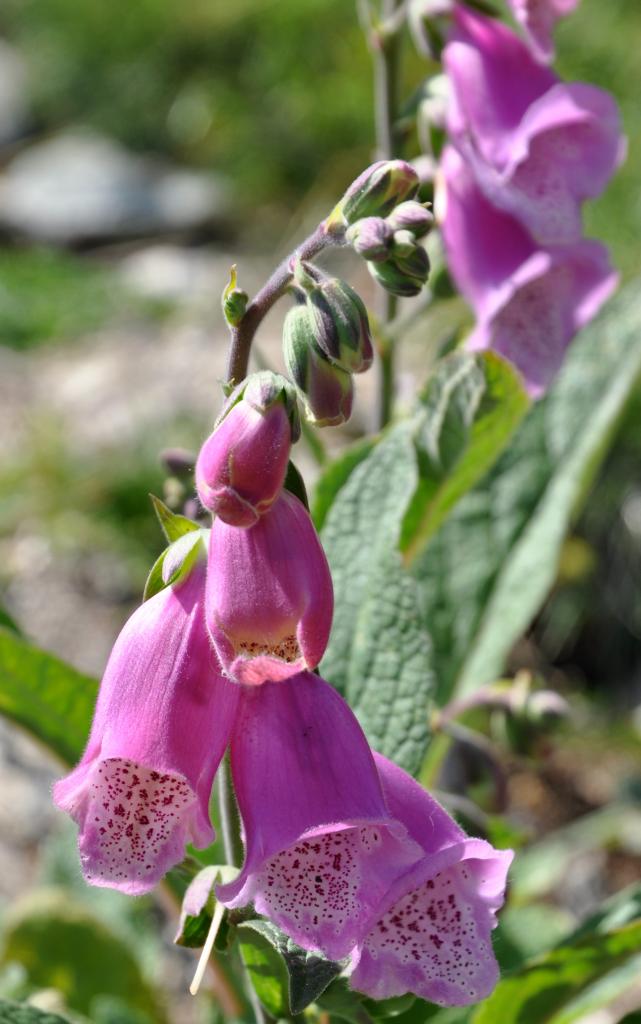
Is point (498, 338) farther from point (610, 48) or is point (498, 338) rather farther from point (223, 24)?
point (223, 24)

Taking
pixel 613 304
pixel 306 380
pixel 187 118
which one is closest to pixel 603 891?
pixel 613 304

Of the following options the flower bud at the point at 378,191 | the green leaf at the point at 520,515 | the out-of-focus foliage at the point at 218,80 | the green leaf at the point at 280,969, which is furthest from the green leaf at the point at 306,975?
the out-of-focus foliage at the point at 218,80

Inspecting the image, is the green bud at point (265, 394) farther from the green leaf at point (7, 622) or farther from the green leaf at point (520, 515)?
the green leaf at point (520, 515)

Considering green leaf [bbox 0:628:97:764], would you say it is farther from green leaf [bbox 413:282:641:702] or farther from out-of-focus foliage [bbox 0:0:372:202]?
out-of-focus foliage [bbox 0:0:372:202]

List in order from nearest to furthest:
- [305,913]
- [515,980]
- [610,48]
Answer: [305,913] < [515,980] < [610,48]

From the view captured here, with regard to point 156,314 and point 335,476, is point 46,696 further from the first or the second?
point 156,314

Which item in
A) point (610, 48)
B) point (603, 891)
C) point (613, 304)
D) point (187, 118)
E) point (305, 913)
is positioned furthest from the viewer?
point (187, 118)
